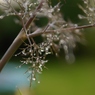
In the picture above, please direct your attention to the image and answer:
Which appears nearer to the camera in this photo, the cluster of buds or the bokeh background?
the cluster of buds

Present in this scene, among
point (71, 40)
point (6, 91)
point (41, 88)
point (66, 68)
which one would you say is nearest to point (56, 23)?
point (71, 40)

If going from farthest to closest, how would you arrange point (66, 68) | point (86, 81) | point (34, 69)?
point (66, 68)
point (86, 81)
point (34, 69)

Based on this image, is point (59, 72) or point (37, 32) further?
point (59, 72)

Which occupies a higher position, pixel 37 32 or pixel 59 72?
pixel 37 32

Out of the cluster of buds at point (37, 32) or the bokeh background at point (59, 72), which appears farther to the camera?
the bokeh background at point (59, 72)

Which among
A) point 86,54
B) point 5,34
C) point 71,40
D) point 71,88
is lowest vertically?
point 86,54

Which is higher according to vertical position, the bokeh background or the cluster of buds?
the cluster of buds

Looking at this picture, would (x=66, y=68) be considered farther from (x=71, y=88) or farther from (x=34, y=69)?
(x=34, y=69)

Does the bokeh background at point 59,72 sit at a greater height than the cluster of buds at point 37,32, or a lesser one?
lesser
